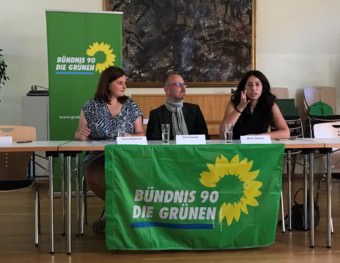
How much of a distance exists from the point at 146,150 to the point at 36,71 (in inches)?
155

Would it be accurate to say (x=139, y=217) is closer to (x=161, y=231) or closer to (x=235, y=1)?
(x=161, y=231)

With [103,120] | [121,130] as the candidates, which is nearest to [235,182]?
[121,130]

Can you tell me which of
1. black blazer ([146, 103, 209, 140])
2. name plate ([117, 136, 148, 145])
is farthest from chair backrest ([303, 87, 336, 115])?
name plate ([117, 136, 148, 145])

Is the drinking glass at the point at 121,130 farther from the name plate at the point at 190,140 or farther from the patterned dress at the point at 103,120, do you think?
the name plate at the point at 190,140

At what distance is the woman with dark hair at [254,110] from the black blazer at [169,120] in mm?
238

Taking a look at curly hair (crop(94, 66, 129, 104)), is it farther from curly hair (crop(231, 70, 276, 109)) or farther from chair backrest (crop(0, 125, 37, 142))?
curly hair (crop(231, 70, 276, 109))

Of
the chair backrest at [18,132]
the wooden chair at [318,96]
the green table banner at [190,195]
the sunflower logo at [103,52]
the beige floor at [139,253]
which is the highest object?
the sunflower logo at [103,52]

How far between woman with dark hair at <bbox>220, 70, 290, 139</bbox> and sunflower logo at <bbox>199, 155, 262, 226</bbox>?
718mm

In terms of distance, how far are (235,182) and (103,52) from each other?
236cm

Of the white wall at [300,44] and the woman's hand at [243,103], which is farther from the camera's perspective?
the white wall at [300,44]

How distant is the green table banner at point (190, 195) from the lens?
2.67m

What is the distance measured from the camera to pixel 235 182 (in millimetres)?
2717

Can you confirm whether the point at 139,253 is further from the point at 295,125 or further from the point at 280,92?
the point at 280,92

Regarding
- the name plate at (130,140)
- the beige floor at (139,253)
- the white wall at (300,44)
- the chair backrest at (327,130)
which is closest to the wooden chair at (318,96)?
the white wall at (300,44)
